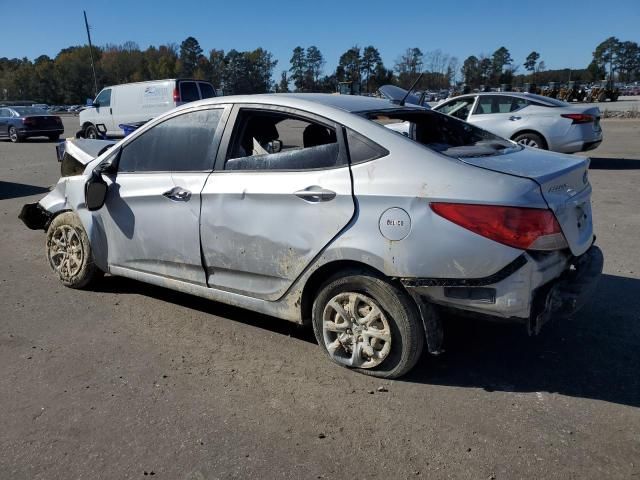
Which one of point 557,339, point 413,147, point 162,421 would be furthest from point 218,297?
point 557,339

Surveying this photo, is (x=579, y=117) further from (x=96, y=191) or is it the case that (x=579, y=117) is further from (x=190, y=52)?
(x=190, y=52)

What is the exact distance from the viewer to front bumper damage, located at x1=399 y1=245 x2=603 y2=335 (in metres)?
2.90

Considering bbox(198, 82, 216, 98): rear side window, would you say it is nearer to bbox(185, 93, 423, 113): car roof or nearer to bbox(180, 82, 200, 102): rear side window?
bbox(180, 82, 200, 102): rear side window

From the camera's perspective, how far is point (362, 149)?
329 cm

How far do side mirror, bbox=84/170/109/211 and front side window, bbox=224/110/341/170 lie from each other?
1293 millimetres

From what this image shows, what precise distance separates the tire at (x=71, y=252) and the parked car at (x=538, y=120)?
8.55 meters

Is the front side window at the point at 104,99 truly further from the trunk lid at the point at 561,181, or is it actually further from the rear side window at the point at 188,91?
the trunk lid at the point at 561,181

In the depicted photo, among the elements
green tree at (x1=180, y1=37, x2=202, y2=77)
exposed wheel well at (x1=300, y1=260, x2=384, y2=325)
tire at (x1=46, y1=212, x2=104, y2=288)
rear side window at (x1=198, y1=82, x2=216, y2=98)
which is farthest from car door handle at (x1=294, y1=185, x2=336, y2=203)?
green tree at (x1=180, y1=37, x2=202, y2=77)

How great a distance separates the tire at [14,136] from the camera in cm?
2282

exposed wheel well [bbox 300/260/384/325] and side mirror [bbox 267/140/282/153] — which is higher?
side mirror [bbox 267/140/282/153]

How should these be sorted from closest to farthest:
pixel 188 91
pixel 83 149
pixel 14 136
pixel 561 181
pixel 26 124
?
1. pixel 561 181
2. pixel 83 149
3. pixel 188 91
4. pixel 26 124
5. pixel 14 136

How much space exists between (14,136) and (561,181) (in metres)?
24.7

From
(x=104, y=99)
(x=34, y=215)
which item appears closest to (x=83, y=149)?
(x=34, y=215)

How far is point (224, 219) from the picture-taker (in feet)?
12.3
